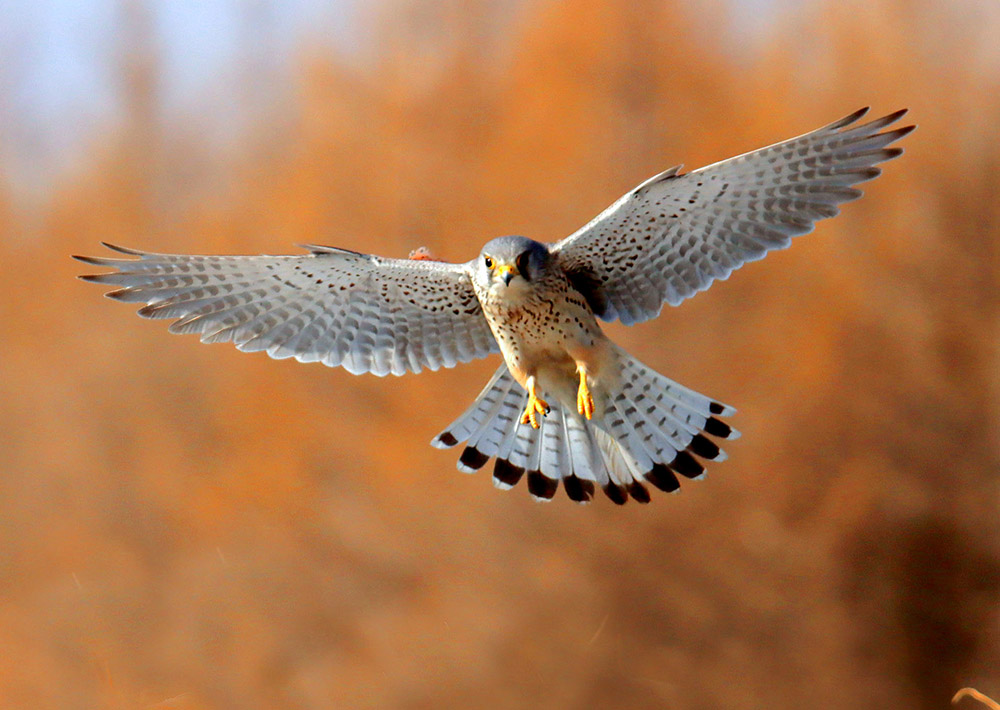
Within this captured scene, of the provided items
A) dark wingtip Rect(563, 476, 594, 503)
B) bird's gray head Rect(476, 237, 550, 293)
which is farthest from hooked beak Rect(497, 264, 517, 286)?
dark wingtip Rect(563, 476, 594, 503)

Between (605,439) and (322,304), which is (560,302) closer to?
(605,439)

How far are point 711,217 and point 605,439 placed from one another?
23.6 inches

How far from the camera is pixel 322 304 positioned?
7.40 feet

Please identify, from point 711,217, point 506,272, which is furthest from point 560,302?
point 711,217

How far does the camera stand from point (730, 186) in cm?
205

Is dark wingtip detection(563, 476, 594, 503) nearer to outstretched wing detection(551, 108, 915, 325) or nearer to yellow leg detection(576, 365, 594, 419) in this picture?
yellow leg detection(576, 365, 594, 419)

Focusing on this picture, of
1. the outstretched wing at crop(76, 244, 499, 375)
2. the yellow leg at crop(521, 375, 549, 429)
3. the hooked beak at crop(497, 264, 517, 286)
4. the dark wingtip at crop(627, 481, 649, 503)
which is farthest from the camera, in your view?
the dark wingtip at crop(627, 481, 649, 503)

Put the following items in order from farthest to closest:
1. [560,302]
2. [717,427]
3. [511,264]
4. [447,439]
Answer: [447,439] < [717,427] < [560,302] < [511,264]

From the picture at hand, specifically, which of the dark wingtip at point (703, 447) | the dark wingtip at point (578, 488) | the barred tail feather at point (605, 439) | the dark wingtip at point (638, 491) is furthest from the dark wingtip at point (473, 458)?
the dark wingtip at point (703, 447)

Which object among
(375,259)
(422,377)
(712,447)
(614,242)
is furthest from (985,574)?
(375,259)

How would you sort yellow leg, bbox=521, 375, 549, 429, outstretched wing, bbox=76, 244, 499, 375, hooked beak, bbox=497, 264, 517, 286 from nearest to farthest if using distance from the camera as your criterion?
hooked beak, bbox=497, 264, 517, 286, yellow leg, bbox=521, 375, 549, 429, outstretched wing, bbox=76, 244, 499, 375

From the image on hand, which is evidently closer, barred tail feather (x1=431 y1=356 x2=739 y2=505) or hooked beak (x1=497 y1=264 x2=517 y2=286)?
hooked beak (x1=497 y1=264 x2=517 y2=286)

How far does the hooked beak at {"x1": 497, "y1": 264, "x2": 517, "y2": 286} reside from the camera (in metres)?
1.85

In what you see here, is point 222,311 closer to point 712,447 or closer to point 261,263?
point 261,263
